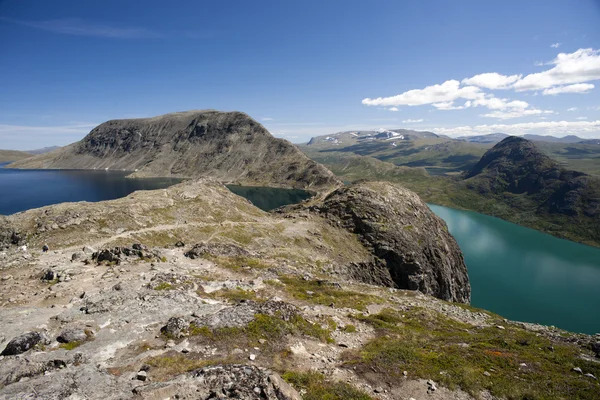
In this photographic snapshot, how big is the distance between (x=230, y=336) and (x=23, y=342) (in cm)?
1371

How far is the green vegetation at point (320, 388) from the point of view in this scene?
17875 mm

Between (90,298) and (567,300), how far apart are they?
492 ft

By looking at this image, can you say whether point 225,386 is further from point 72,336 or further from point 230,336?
point 72,336

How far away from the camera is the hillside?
18.0 meters

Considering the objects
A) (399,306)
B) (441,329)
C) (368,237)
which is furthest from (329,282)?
(368,237)

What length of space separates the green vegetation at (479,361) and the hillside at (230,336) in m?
0.13

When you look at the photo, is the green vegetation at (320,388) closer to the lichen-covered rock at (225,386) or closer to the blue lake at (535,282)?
the lichen-covered rock at (225,386)

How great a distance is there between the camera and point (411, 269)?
79688 mm

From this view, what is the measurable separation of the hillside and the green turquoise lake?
254 feet

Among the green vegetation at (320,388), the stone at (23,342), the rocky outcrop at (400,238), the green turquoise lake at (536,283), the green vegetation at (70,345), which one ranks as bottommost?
the green turquoise lake at (536,283)

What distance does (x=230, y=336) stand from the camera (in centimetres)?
2345

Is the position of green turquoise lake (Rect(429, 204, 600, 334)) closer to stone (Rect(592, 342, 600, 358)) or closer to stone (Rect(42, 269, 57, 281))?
stone (Rect(592, 342, 600, 358))

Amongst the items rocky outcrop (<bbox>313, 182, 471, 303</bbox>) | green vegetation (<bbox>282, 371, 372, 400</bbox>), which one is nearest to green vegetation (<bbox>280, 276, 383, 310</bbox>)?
green vegetation (<bbox>282, 371, 372, 400</bbox>)

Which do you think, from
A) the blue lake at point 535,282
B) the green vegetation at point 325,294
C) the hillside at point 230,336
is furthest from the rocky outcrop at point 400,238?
the hillside at point 230,336
